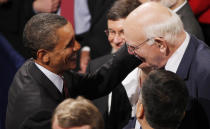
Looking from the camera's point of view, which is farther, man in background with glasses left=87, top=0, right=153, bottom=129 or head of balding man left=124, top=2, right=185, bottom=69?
man in background with glasses left=87, top=0, right=153, bottom=129

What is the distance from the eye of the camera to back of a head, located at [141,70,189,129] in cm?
201

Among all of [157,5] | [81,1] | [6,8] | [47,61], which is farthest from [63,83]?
[6,8]

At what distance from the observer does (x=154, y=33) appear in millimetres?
2506

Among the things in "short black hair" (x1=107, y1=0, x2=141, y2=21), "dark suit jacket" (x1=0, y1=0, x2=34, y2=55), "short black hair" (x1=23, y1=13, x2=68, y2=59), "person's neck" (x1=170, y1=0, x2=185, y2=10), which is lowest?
"dark suit jacket" (x1=0, y1=0, x2=34, y2=55)

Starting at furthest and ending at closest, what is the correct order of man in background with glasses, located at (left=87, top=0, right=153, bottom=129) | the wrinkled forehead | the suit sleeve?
man in background with glasses, located at (left=87, top=0, right=153, bottom=129) < the suit sleeve < the wrinkled forehead

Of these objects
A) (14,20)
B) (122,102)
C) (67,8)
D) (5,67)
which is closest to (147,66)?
(122,102)

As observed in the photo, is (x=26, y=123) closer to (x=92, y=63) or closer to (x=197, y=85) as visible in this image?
(x=197, y=85)

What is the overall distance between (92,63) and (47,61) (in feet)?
3.45

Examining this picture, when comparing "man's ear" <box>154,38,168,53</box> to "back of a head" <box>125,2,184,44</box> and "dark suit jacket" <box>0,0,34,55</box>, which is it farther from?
"dark suit jacket" <box>0,0,34,55</box>

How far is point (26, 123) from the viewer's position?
238 cm

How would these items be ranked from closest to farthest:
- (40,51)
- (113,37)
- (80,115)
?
1. (80,115)
2. (40,51)
3. (113,37)

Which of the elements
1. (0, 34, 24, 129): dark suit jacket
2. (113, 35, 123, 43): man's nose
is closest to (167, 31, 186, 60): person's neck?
(113, 35, 123, 43): man's nose

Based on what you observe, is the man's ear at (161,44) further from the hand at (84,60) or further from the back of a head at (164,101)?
the hand at (84,60)

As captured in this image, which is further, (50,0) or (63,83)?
(50,0)
